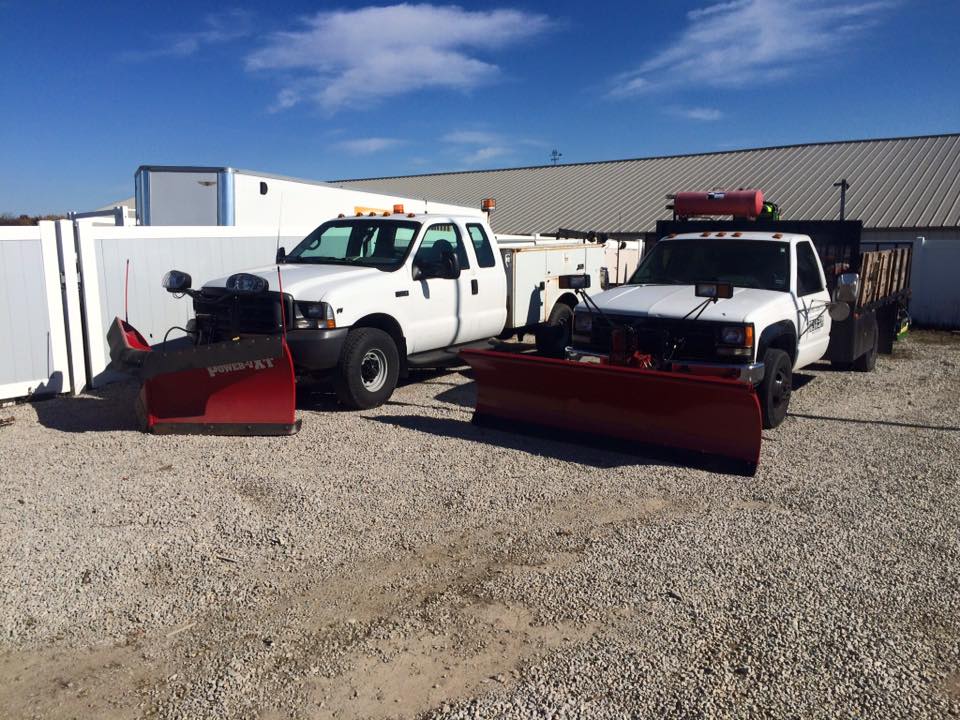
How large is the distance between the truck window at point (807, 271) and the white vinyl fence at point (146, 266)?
679 cm

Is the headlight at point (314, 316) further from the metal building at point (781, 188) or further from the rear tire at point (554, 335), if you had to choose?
the metal building at point (781, 188)

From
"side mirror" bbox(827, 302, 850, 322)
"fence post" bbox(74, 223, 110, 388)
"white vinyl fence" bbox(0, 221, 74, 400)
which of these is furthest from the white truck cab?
"white vinyl fence" bbox(0, 221, 74, 400)

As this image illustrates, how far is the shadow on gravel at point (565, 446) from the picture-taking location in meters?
6.44

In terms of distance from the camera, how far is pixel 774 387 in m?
7.33

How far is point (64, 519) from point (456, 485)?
2623 millimetres

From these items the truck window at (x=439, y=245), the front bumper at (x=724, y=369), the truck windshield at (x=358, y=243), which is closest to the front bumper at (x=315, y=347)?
the truck windshield at (x=358, y=243)

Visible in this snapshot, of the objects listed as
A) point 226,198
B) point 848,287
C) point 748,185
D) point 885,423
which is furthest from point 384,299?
point 748,185

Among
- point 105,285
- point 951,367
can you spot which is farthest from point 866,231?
point 105,285

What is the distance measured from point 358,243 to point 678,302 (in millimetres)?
3735

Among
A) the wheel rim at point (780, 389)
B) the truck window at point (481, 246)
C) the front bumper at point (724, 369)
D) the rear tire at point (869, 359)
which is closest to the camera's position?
the front bumper at point (724, 369)

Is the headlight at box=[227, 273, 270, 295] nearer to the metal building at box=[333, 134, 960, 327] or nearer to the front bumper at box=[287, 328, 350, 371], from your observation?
the front bumper at box=[287, 328, 350, 371]

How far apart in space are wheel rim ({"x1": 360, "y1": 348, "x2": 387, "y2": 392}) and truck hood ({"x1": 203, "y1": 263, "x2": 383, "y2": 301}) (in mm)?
772

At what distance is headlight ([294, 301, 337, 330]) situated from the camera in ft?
25.5

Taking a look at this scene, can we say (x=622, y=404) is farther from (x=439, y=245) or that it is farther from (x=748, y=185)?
(x=748, y=185)
